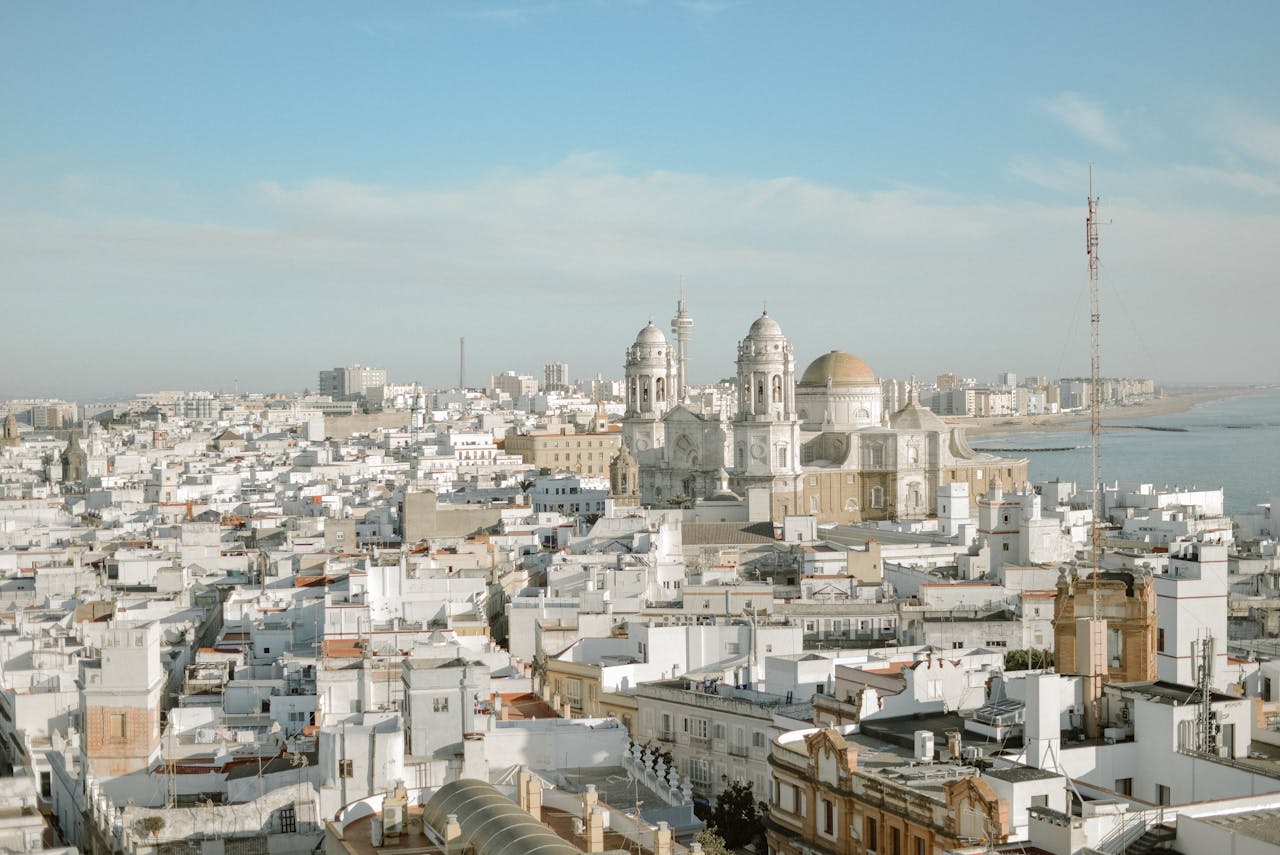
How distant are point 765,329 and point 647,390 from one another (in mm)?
6848

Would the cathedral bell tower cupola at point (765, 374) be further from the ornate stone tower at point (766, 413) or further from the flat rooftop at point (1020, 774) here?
the flat rooftop at point (1020, 774)

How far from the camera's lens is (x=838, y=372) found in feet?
172

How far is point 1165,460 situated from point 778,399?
6977cm

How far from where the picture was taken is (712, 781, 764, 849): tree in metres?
15.1

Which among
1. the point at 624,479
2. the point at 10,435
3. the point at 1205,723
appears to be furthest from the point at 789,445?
the point at 10,435

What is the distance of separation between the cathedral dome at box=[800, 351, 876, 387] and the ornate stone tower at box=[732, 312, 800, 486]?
223 inches

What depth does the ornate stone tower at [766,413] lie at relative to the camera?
4575cm

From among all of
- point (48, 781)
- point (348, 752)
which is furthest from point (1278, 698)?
point (48, 781)

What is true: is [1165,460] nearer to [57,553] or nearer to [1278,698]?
[57,553]

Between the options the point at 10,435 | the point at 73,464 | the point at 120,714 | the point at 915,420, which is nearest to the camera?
the point at 120,714

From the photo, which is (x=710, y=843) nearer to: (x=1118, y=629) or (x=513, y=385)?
(x=1118, y=629)

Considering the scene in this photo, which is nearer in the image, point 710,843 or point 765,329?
point 710,843

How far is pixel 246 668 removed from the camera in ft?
65.4

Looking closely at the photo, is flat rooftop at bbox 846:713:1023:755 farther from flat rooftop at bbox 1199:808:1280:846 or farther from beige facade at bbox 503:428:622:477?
beige facade at bbox 503:428:622:477
